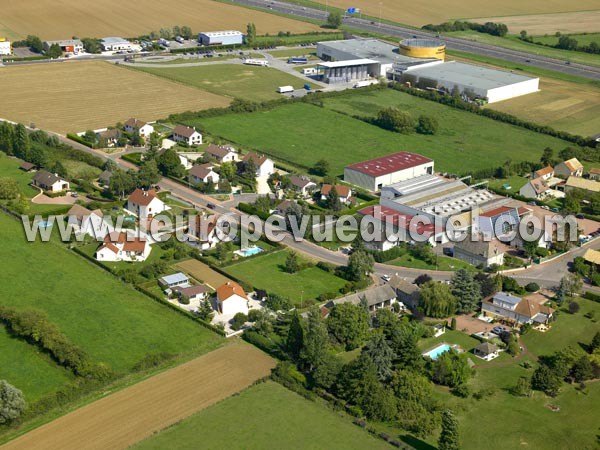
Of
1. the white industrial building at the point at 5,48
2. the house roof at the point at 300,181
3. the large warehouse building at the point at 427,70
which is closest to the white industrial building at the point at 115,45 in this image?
the white industrial building at the point at 5,48

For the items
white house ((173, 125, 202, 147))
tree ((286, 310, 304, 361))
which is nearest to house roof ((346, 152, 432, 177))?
white house ((173, 125, 202, 147))

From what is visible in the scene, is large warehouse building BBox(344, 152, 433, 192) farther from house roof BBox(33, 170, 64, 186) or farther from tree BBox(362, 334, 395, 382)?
tree BBox(362, 334, 395, 382)

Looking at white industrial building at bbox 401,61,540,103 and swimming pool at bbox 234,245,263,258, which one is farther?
white industrial building at bbox 401,61,540,103

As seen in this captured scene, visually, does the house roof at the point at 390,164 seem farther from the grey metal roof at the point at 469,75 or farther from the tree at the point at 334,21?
the tree at the point at 334,21

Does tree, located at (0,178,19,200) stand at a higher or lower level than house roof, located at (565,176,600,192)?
lower

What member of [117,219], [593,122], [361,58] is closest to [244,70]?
[361,58]

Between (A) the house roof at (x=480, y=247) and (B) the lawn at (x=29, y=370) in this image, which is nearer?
(B) the lawn at (x=29, y=370)
